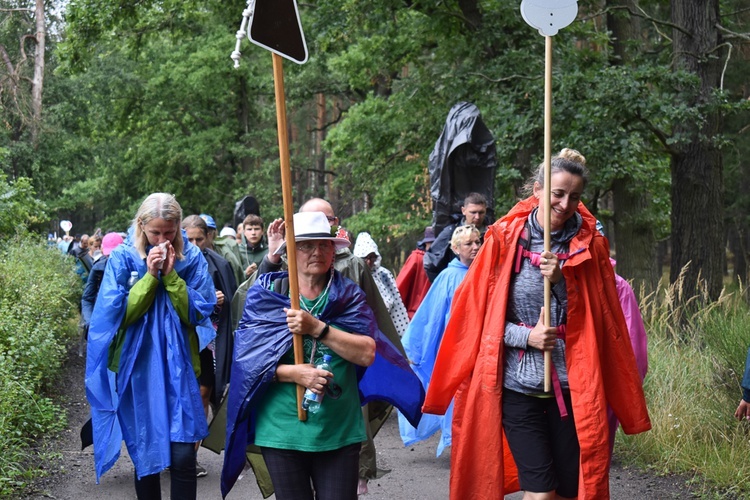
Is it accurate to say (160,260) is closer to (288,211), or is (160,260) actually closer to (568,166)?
(288,211)

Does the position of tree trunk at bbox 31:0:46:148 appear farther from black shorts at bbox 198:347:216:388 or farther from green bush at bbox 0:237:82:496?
black shorts at bbox 198:347:216:388

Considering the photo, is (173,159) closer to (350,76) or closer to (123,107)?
(123,107)

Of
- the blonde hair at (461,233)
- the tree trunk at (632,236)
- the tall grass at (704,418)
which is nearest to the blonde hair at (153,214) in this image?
the blonde hair at (461,233)

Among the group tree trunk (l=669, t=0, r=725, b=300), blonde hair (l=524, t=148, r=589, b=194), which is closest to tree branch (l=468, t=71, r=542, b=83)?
tree trunk (l=669, t=0, r=725, b=300)

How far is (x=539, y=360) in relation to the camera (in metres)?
4.62

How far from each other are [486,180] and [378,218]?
1280cm

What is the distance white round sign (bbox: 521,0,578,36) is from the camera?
4.94m

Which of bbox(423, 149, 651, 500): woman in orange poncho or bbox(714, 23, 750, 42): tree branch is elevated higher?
bbox(714, 23, 750, 42): tree branch

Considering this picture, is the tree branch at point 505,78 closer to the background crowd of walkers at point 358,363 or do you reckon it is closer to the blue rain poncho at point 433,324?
the blue rain poncho at point 433,324

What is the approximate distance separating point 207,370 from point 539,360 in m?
2.89

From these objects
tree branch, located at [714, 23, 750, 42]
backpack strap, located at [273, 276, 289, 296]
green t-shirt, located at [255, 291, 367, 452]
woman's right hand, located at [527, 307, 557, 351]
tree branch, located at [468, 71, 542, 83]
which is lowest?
green t-shirt, located at [255, 291, 367, 452]

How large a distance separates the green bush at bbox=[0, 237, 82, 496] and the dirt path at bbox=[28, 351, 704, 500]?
0.25 m

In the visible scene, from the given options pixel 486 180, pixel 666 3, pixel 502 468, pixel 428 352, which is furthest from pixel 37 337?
pixel 666 3

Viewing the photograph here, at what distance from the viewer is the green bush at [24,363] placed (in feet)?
23.0
